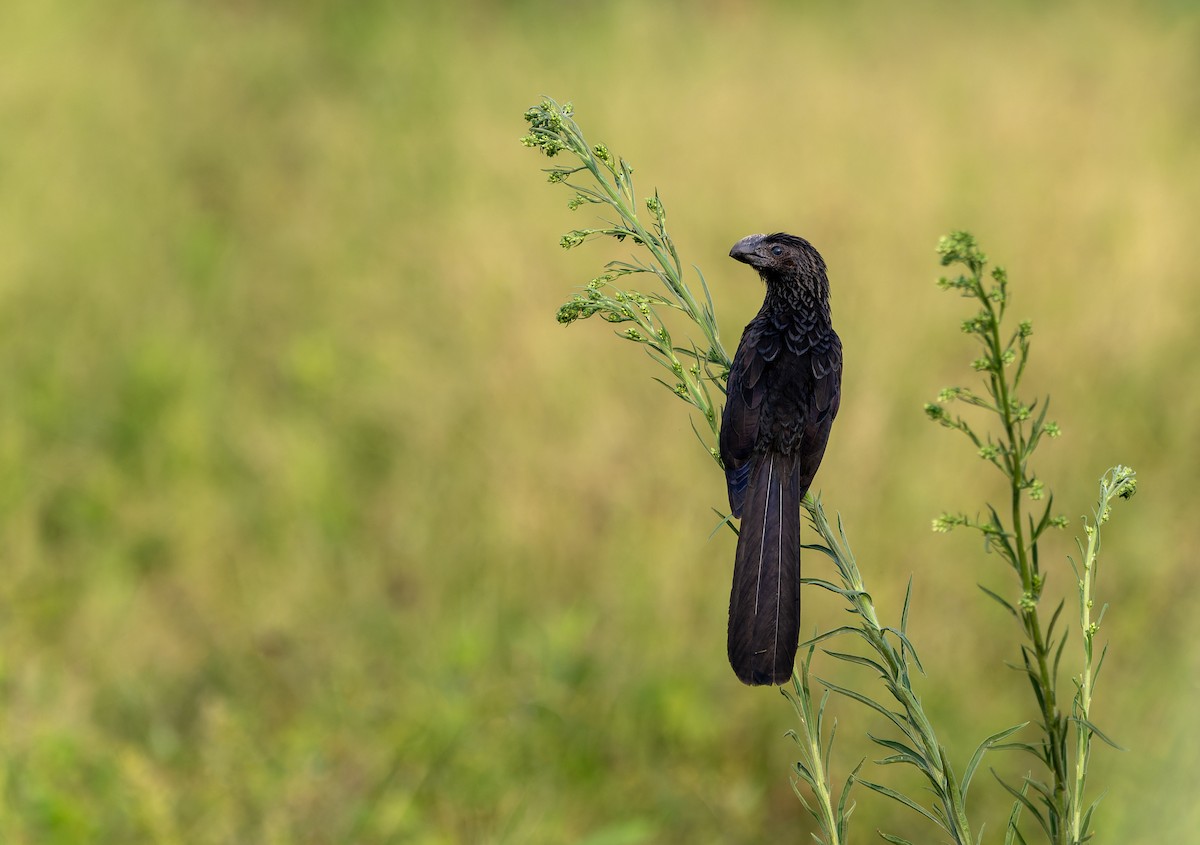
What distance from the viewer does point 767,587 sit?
1.22 m

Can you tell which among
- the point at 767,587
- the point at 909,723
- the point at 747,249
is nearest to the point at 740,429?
the point at 747,249

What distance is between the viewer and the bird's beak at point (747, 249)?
5.32ft

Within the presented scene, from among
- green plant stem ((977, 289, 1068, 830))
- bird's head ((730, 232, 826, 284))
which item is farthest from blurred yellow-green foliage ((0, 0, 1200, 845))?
green plant stem ((977, 289, 1068, 830))

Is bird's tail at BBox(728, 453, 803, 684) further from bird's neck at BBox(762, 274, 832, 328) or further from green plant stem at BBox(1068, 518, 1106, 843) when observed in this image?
bird's neck at BBox(762, 274, 832, 328)

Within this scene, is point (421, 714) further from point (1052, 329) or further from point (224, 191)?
point (224, 191)

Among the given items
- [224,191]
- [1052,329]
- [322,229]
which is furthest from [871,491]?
[224,191]

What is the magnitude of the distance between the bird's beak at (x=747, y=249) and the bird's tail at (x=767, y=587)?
1.06 ft

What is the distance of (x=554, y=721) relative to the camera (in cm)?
412

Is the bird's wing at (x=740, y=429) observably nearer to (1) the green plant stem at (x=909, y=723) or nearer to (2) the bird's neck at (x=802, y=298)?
(2) the bird's neck at (x=802, y=298)

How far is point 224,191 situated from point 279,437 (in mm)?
3419

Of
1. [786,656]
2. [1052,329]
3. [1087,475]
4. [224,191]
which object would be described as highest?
[224,191]

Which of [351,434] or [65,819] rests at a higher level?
[351,434]

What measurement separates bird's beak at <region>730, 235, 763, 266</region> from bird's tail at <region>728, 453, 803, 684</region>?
12.7 inches

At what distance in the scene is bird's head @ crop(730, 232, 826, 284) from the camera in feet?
5.51
